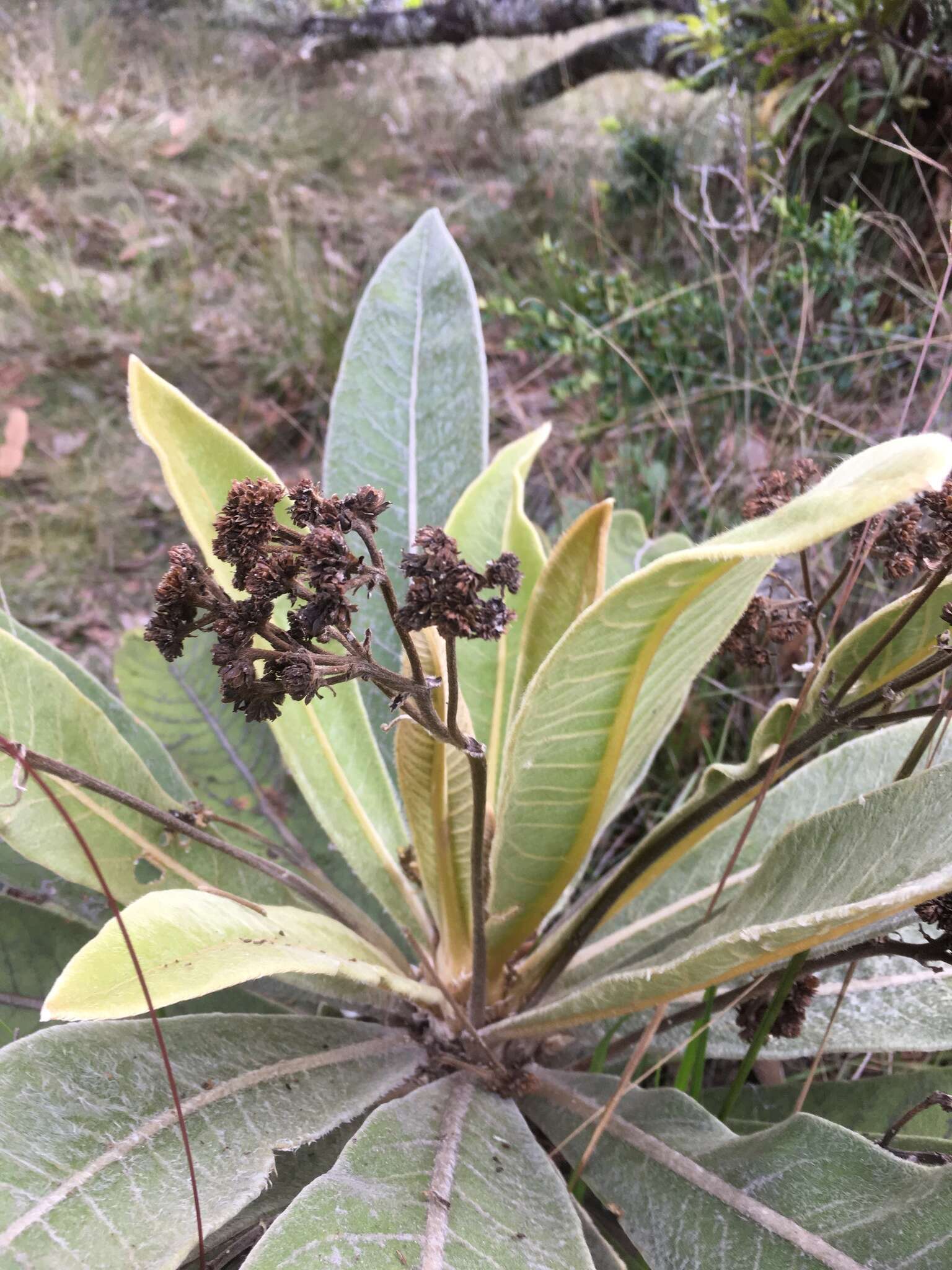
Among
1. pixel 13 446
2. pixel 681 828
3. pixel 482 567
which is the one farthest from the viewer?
pixel 13 446

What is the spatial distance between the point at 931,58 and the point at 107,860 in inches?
122

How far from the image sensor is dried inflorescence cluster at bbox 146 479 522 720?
59cm

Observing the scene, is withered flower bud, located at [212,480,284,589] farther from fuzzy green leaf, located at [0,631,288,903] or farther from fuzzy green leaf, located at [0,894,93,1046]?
fuzzy green leaf, located at [0,894,93,1046]

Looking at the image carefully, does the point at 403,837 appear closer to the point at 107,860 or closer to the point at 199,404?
the point at 107,860

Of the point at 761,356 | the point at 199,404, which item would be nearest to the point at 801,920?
the point at 761,356

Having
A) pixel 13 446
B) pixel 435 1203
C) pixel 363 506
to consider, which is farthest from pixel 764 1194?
pixel 13 446

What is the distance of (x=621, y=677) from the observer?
2.35 ft

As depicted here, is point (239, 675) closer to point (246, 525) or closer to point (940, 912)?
point (246, 525)

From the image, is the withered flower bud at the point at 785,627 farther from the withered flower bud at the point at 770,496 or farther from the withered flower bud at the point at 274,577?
the withered flower bud at the point at 274,577

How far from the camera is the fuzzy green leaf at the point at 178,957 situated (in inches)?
22.8

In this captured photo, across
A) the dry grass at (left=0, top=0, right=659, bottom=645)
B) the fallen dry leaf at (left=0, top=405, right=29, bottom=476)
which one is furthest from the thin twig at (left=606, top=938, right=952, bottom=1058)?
the fallen dry leaf at (left=0, top=405, right=29, bottom=476)

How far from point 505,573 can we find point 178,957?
34cm

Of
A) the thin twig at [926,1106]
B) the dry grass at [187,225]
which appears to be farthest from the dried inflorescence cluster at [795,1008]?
the dry grass at [187,225]

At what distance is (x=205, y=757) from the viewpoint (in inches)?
51.3
